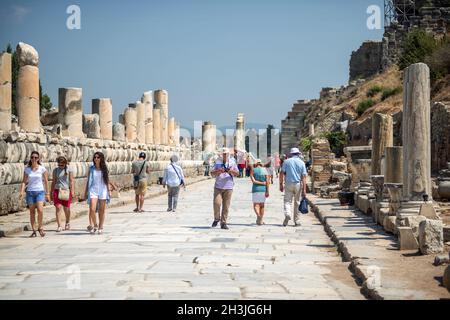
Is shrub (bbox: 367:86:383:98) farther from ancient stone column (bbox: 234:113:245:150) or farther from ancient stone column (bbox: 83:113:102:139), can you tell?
ancient stone column (bbox: 83:113:102:139)

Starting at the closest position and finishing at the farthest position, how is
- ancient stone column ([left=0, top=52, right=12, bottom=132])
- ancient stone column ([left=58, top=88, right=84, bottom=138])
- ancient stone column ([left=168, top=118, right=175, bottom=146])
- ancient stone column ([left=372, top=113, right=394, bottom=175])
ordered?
ancient stone column ([left=0, top=52, right=12, bottom=132]) → ancient stone column ([left=372, top=113, right=394, bottom=175]) → ancient stone column ([left=58, top=88, right=84, bottom=138]) → ancient stone column ([left=168, top=118, right=175, bottom=146])

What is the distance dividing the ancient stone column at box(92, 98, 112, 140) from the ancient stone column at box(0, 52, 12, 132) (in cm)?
949

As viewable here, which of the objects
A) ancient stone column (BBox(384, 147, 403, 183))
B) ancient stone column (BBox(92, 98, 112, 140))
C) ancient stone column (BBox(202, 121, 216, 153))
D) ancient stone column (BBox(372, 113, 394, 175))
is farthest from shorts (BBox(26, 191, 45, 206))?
ancient stone column (BBox(202, 121, 216, 153))

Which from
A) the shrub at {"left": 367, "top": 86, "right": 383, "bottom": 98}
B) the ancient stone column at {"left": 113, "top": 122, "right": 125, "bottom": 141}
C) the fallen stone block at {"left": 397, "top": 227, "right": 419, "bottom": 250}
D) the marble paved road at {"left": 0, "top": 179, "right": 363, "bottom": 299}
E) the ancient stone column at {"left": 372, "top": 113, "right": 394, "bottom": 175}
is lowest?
the marble paved road at {"left": 0, "top": 179, "right": 363, "bottom": 299}

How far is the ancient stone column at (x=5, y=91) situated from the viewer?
1653 cm

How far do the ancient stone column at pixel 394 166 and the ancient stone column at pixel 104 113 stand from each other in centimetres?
1354

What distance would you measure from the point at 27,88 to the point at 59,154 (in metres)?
1.78

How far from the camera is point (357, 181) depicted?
22.4 metres

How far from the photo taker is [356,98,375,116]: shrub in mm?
54594

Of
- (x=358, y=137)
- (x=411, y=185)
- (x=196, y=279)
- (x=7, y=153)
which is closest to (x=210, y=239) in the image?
(x=411, y=185)

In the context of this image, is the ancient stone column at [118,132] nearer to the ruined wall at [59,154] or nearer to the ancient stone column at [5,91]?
the ruined wall at [59,154]

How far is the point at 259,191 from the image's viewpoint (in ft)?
49.6

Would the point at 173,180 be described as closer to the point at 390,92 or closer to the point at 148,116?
the point at 148,116
